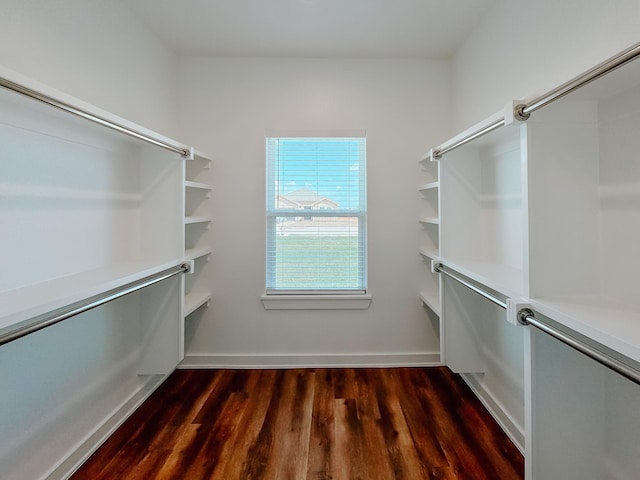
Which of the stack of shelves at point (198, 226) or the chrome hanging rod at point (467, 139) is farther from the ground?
the chrome hanging rod at point (467, 139)

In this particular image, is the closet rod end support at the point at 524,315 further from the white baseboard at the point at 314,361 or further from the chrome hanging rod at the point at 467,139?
the white baseboard at the point at 314,361

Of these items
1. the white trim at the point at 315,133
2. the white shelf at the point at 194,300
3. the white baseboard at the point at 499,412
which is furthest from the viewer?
the white trim at the point at 315,133

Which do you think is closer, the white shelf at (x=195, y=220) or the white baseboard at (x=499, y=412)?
the white baseboard at (x=499, y=412)

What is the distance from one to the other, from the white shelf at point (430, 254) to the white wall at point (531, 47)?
3.04 feet

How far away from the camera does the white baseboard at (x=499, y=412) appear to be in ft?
5.30

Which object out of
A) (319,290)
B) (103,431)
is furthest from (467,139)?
(103,431)

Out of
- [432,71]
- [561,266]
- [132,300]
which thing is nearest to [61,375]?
[132,300]

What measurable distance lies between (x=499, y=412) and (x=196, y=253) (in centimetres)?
215

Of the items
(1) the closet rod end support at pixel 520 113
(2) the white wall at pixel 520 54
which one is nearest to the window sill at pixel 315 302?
(2) the white wall at pixel 520 54

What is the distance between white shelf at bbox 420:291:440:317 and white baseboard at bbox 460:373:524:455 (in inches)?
20.5

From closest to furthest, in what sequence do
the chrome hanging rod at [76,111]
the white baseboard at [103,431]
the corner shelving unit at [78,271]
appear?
1. the chrome hanging rod at [76,111]
2. the corner shelving unit at [78,271]
3. the white baseboard at [103,431]

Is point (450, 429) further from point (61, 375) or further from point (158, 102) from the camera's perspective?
point (158, 102)

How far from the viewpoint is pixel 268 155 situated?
2.48 meters

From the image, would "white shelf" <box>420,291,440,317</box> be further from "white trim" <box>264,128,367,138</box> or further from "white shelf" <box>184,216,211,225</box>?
"white shelf" <box>184,216,211,225</box>
